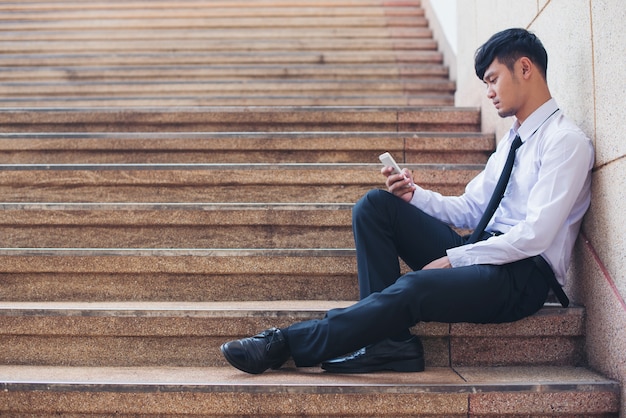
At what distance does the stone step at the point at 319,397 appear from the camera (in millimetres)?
1979

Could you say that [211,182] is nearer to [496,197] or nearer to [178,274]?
[178,274]

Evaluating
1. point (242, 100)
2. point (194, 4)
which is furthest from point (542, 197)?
point (194, 4)

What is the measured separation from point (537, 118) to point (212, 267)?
4.61 feet

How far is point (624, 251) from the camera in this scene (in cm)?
203

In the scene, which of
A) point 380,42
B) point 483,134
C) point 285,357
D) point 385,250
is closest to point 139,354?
point 285,357

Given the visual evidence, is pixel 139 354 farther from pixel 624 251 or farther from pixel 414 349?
pixel 624 251

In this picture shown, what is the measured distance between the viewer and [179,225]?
9.64 feet

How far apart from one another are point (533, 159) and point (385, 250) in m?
0.62

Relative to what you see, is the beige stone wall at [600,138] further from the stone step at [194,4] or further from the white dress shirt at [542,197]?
the stone step at [194,4]

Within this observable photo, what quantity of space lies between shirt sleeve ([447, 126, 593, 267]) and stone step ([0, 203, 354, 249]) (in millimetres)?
871

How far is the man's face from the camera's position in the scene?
7.62 ft

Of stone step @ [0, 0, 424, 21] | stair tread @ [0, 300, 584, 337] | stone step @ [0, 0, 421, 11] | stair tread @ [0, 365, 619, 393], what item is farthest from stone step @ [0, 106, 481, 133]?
stone step @ [0, 0, 421, 11]

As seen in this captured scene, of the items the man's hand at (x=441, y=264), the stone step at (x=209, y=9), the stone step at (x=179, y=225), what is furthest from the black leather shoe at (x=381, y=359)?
the stone step at (x=209, y=9)

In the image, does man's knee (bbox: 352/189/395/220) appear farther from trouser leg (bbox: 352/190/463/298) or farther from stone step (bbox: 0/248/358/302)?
stone step (bbox: 0/248/358/302)
